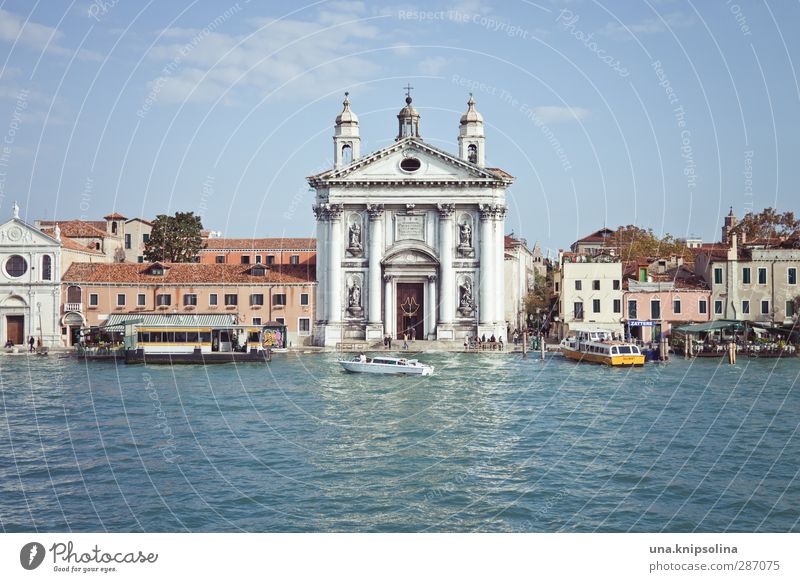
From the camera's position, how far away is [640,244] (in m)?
78.0

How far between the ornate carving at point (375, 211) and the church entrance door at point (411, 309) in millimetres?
4287

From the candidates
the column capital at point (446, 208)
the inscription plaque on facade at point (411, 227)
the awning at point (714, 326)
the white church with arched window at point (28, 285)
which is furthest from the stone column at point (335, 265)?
the awning at point (714, 326)

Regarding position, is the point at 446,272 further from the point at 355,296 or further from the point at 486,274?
the point at 355,296

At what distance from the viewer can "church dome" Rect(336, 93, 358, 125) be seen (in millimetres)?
55438

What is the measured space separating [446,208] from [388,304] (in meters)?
6.61

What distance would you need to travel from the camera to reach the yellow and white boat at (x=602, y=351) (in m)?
42.9

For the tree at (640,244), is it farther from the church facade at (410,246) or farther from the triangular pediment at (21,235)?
the triangular pediment at (21,235)

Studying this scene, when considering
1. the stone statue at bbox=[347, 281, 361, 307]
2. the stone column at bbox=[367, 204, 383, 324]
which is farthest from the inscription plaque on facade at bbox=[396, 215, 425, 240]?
the stone statue at bbox=[347, 281, 361, 307]

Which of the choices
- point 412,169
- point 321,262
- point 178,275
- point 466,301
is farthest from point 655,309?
point 178,275

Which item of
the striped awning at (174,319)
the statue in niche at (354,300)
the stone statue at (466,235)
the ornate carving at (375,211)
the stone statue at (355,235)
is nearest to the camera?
the striped awning at (174,319)

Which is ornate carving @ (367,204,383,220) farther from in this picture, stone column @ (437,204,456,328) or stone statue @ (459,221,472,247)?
stone statue @ (459,221,472,247)

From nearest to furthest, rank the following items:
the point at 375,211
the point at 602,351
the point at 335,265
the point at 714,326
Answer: the point at 602,351, the point at 714,326, the point at 375,211, the point at 335,265

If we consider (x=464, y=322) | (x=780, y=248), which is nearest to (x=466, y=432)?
(x=464, y=322)

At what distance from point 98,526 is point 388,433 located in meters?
10.1
